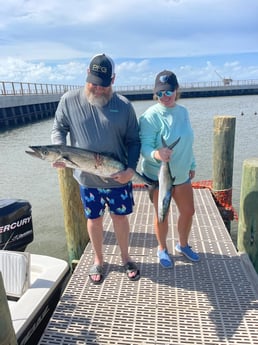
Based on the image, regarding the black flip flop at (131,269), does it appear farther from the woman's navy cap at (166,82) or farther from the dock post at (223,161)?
the dock post at (223,161)

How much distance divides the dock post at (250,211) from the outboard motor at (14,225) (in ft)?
8.83

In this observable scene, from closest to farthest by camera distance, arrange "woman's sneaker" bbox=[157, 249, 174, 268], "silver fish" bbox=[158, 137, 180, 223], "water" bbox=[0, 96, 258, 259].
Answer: "silver fish" bbox=[158, 137, 180, 223] → "woman's sneaker" bbox=[157, 249, 174, 268] → "water" bbox=[0, 96, 258, 259]

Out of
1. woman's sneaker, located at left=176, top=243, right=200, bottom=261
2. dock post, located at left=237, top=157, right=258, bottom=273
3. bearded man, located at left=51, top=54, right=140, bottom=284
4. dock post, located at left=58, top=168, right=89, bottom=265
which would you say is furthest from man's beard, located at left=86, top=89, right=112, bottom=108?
dock post, located at left=237, top=157, right=258, bottom=273

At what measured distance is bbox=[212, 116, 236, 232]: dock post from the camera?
594 cm

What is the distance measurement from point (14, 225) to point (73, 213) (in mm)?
896

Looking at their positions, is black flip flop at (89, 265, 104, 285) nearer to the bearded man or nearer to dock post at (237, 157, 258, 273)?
the bearded man

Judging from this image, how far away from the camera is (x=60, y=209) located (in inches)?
334

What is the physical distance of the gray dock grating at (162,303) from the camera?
280 cm

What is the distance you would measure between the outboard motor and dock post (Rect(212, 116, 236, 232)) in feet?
11.8

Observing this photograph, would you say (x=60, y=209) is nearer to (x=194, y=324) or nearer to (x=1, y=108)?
(x=194, y=324)

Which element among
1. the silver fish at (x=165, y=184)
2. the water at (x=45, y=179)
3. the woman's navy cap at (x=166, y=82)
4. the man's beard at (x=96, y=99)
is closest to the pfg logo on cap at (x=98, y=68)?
the man's beard at (x=96, y=99)

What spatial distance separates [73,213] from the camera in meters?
4.54

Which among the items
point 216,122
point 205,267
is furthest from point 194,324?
point 216,122

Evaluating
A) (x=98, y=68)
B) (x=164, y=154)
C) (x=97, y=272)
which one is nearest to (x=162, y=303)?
(x=97, y=272)
